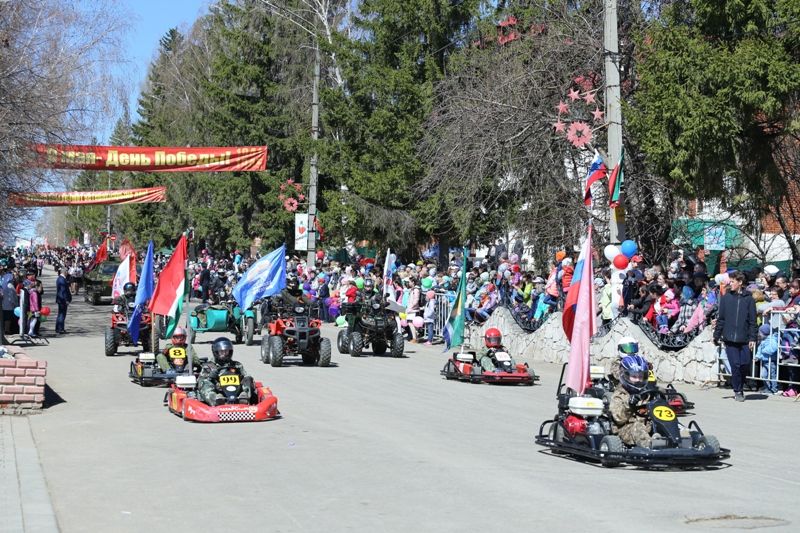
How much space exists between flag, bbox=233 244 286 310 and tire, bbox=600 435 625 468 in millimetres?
12747

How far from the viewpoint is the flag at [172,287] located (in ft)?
59.1

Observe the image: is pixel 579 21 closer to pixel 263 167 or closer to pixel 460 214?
pixel 460 214

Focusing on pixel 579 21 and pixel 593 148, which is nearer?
pixel 593 148

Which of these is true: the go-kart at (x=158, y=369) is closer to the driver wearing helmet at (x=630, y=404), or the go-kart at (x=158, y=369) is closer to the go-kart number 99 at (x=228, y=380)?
the go-kart number 99 at (x=228, y=380)

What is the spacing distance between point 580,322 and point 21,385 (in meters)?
7.61

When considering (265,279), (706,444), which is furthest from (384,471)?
(265,279)

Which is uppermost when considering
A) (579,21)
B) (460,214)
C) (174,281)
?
(579,21)

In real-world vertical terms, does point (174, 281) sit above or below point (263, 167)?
below

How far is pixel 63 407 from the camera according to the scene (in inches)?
629

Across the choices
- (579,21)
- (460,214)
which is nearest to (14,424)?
(579,21)

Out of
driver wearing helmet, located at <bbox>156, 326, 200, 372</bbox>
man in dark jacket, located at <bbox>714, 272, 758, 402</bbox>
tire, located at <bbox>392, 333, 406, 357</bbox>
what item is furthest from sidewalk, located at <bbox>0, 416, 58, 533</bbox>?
tire, located at <bbox>392, 333, 406, 357</bbox>

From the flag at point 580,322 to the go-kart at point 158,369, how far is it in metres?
7.37

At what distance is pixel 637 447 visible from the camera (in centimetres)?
1095

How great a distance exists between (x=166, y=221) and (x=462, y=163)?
151 feet
